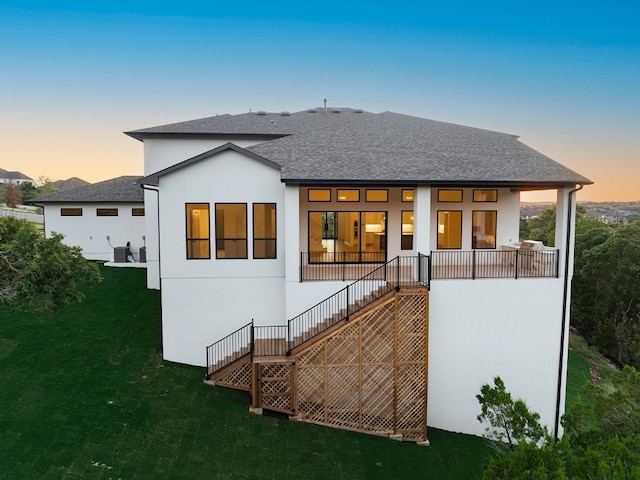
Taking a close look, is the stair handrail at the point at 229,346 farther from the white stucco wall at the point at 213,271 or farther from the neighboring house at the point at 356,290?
the white stucco wall at the point at 213,271

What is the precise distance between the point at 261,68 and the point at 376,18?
8834 millimetres

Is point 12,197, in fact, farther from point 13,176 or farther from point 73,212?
point 13,176

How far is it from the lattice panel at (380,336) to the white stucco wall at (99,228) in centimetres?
1760

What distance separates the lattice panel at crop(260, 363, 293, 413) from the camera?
9.77 meters

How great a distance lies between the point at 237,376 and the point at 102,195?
1734cm

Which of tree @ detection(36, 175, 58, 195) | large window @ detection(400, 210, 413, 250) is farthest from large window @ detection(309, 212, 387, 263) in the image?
tree @ detection(36, 175, 58, 195)

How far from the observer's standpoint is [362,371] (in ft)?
32.6

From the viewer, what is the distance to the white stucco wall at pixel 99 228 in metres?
22.3

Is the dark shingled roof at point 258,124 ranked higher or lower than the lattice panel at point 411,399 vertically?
higher

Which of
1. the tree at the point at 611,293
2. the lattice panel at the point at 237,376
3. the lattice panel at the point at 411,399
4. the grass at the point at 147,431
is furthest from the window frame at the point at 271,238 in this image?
the tree at the point at 611,293

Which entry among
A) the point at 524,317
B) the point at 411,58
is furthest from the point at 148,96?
the point at 524,317

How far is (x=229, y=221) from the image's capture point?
11664 mm

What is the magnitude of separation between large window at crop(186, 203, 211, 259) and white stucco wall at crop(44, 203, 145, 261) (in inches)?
503

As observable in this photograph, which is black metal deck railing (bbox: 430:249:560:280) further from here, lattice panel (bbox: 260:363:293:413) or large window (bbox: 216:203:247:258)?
large window (bbox: 216:203:247:258)
